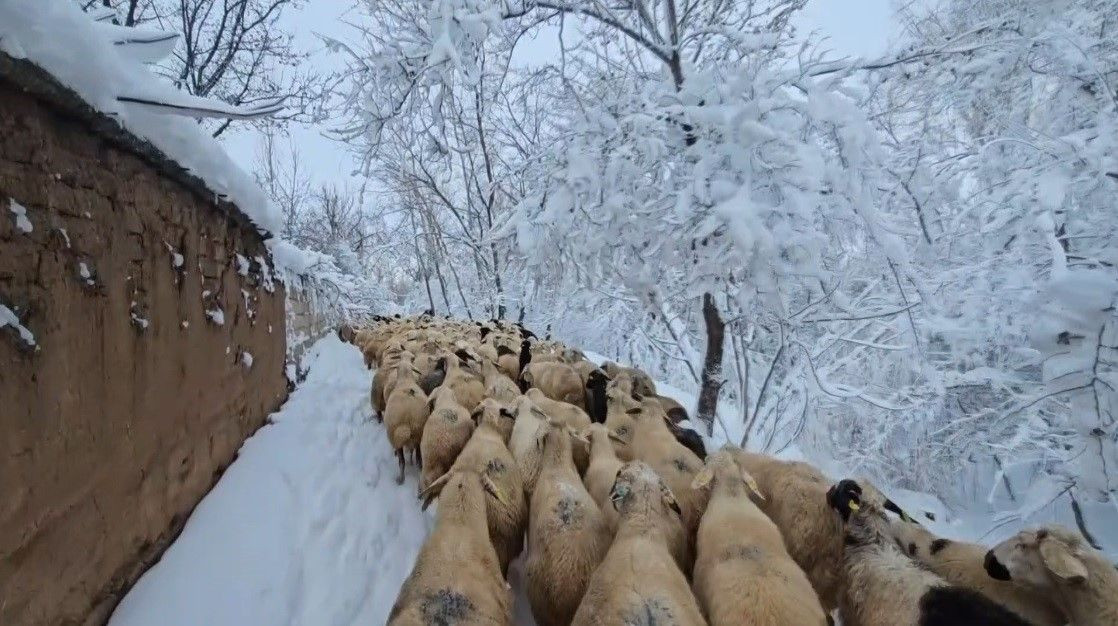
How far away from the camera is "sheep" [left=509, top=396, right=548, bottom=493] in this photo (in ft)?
13.0

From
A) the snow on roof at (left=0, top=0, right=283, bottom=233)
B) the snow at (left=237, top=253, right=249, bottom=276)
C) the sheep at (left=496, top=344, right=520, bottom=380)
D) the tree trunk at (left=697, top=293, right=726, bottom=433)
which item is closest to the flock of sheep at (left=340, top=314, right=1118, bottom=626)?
the tree trunk at (left=697, top=293, right=726, bottom=433)

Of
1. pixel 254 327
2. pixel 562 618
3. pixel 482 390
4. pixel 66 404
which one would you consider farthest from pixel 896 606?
pixel 254 327

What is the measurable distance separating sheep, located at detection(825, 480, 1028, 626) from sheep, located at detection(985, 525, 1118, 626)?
32 cm

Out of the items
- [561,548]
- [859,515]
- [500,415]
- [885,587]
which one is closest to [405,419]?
[500,415]

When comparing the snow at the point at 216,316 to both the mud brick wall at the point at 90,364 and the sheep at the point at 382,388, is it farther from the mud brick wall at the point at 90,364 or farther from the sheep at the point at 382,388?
the sheep at the point at 382,388

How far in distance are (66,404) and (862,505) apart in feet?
12.7

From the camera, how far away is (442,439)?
4414 millimetres

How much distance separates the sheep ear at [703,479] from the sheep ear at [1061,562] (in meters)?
1.50

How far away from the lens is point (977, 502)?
25.9 ft

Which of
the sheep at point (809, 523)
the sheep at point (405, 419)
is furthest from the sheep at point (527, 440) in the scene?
the sheep at point (809, 523)

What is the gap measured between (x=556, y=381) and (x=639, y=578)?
4618 mm

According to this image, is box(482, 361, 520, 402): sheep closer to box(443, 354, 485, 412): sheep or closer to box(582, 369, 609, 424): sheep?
box(443, 354, 485, 412): sheep

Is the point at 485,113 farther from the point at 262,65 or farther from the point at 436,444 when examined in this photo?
the point at 436,444

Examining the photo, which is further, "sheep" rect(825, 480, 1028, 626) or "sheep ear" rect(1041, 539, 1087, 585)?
"sheep ear" rect(1041, 539, 1087, 585)
